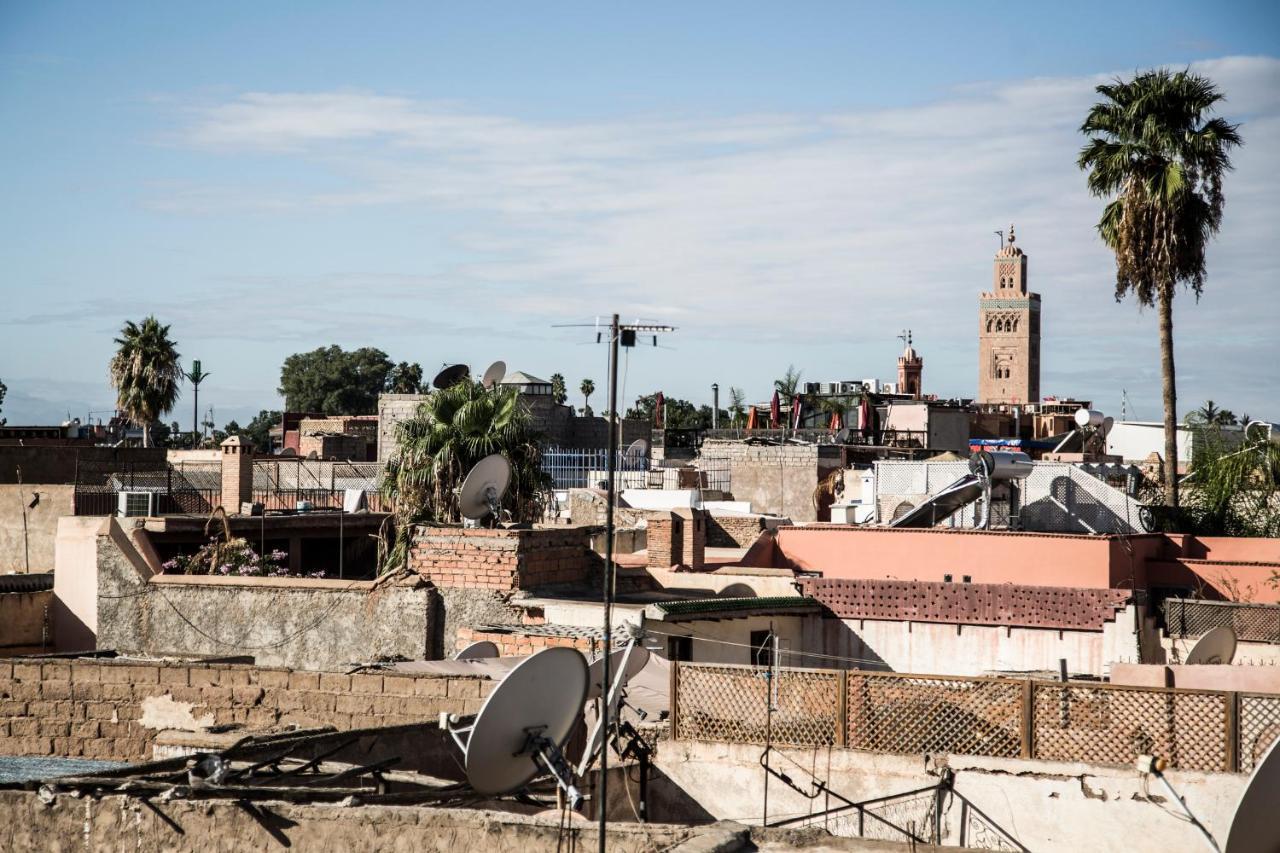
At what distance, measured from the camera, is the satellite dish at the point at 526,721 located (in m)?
10.2

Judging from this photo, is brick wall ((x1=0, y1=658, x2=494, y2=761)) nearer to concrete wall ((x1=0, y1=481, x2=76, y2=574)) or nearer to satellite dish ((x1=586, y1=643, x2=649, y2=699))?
satellite dish ((x1=586, y1=643, x2=649, y2=699))

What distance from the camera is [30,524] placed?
28.5m

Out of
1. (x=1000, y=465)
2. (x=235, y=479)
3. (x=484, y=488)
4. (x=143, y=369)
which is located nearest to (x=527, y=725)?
(x=484, y=488)

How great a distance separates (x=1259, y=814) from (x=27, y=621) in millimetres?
17238

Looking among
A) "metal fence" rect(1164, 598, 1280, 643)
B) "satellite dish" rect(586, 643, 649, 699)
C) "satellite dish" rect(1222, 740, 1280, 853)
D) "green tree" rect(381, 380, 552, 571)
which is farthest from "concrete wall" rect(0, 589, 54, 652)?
"satellite dish" rect(1222, 740, 1280, 853)

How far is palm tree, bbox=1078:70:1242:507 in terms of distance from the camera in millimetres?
29438

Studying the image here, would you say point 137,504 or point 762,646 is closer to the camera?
point 762,646

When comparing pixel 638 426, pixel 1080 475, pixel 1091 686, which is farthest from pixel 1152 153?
pixel 638 426

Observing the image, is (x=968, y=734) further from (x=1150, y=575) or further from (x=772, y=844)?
(x=1150, y=575)

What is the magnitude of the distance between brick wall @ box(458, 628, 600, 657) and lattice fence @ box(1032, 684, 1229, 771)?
526 centimetres

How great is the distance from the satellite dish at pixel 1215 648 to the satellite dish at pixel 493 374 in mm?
14858

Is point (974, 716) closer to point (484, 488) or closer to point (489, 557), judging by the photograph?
point (489, 557)

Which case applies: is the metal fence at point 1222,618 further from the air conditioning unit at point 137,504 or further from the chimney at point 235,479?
the air conditioning unit at point 137,504

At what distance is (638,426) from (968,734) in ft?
138
